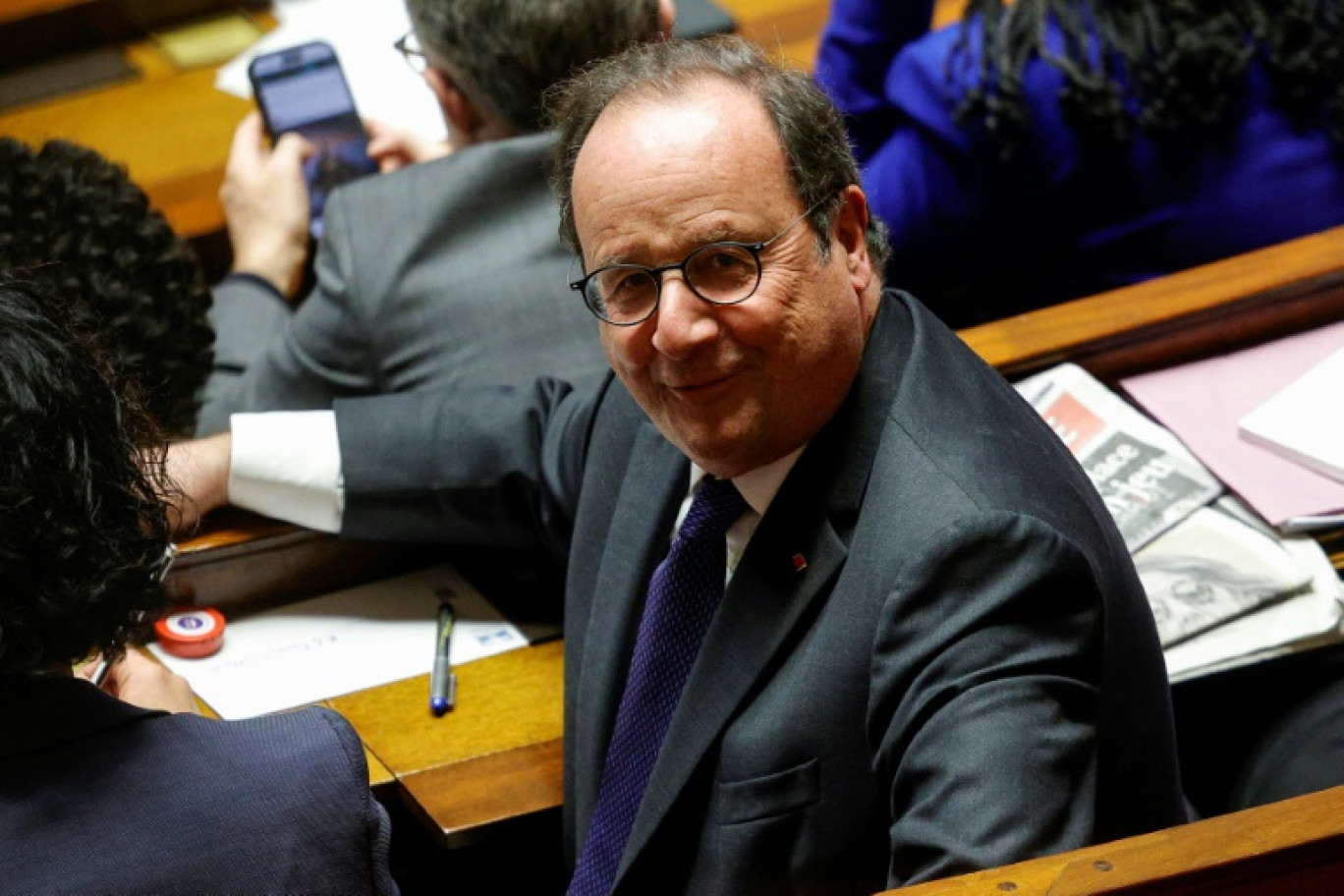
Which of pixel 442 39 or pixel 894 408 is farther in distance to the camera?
pixel 442 39

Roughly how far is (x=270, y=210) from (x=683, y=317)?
1279 millimetres

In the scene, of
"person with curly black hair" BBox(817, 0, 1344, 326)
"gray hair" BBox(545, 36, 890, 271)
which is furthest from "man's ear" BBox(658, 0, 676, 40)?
"gray hair" BBox(545, 36, 890, 271)

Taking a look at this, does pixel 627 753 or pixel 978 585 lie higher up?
pixel 978 585

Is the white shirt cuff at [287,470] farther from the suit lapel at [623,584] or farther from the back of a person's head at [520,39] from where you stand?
the back of a person's head at [520,39]

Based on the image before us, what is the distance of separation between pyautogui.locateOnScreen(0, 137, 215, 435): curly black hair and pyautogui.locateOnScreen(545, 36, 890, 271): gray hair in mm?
629

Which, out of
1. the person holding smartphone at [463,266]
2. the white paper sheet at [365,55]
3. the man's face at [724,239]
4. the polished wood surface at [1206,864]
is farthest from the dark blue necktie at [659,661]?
the white paper sheet at [365,55]

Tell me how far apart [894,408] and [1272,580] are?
0.62 metres

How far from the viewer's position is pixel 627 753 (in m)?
1.66

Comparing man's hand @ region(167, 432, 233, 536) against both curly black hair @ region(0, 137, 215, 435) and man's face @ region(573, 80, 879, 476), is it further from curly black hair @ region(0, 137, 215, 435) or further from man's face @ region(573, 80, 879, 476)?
man's face @ region(573, 80, 879, 476)

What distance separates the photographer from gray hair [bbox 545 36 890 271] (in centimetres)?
150

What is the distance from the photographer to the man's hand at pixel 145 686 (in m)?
1.63

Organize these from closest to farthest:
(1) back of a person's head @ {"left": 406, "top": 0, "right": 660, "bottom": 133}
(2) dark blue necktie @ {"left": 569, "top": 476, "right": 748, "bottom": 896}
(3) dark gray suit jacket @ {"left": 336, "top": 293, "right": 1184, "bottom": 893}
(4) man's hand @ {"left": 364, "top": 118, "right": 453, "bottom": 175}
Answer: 1. (3) dark gray suit jacket @ {"left": 336, "top": 293, "right": 1184, "bottom": 893}
2. (2) dark blue necktie @ {"left": 569, "top": 476, "right": 748, "bottom": 896}
3. (1) back of a person's head @ {"left": 406, "top": 0, "right": 660, "bottom": 133}
4. (4) man's hand @ {"left": 364, "top": 118, "right": 453, "bottom": 175}

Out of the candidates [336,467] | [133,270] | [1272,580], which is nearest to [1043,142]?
[1272,580]

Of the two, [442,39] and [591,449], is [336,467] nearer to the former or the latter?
[591,449]
